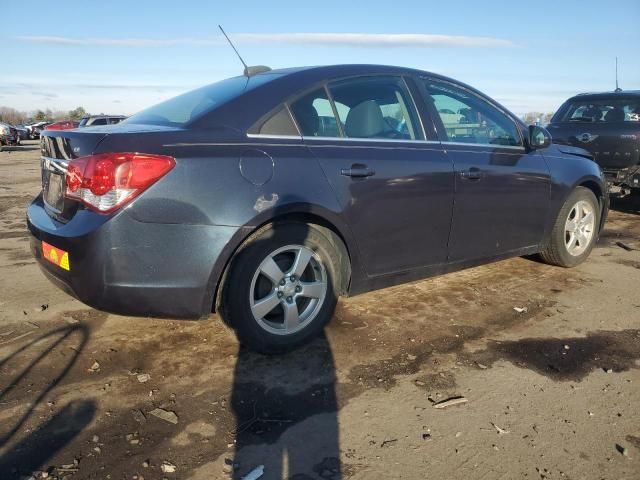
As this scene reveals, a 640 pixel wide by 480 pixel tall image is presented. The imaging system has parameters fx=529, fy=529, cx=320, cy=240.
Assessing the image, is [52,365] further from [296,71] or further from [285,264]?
[296,71]

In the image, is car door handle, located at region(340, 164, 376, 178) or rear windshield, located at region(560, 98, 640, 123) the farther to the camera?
rear windshield, located at region(560, 98, 640, 123)

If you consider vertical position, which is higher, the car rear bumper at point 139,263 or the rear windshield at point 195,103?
the rear windshield at point 195,103

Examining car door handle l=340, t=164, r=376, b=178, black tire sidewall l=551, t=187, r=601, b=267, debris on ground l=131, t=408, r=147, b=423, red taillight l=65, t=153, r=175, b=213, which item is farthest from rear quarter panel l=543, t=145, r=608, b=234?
debris on ground l=131, t=408, r=147, b=423

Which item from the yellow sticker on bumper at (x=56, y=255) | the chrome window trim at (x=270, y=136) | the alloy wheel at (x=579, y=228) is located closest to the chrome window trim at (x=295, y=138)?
the chrome window trim at (x=270, y=136)

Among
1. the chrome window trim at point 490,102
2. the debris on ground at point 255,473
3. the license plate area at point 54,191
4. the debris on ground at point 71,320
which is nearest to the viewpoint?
the debris on ground at point 255,473

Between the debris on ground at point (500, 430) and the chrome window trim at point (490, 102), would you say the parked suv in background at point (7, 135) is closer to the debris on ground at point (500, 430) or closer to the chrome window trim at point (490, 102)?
the chrome window trim at point (490, 102)

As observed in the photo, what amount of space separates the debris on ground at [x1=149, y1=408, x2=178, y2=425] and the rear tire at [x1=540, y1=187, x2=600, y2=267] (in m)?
3.65

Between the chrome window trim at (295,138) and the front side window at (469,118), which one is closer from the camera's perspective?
Result: the chrome window trim at (295,138)

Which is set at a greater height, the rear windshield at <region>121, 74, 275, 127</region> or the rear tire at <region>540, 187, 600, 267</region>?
the rear windshield at <region>121, 74, 275, 127</region>

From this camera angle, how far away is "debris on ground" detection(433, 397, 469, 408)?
2.65m

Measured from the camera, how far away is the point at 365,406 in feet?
8.64

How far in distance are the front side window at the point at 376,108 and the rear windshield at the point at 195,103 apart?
502 mm

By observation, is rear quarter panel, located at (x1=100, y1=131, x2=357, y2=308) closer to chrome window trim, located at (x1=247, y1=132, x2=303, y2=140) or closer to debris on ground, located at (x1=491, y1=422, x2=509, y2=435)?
chrome window trim, located at (x1=247, y1=132, x2=303, y2=140)

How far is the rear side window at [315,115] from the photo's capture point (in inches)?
126
